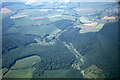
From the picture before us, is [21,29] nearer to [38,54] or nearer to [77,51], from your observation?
[38,54]

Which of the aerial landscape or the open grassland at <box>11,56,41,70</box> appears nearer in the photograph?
the aerial landscape

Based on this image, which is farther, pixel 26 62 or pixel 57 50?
pixel 57 50

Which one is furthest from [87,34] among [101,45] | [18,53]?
[18,53]

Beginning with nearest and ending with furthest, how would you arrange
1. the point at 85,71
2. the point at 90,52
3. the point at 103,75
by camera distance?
the point at 103,75 → the point at 85,71 → the point at 90,52

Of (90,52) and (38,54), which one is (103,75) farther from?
(38,54)

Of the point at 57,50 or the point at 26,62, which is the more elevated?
the point at 26,62

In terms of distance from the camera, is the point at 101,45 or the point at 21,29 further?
the point at 21,29

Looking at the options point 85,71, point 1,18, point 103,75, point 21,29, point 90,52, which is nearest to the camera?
point 103,75

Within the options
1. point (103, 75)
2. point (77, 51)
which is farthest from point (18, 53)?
point (103, 75)

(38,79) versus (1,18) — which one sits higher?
(1,18)

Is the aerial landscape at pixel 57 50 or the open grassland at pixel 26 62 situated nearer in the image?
the aerial landscape at pixel 57 50
